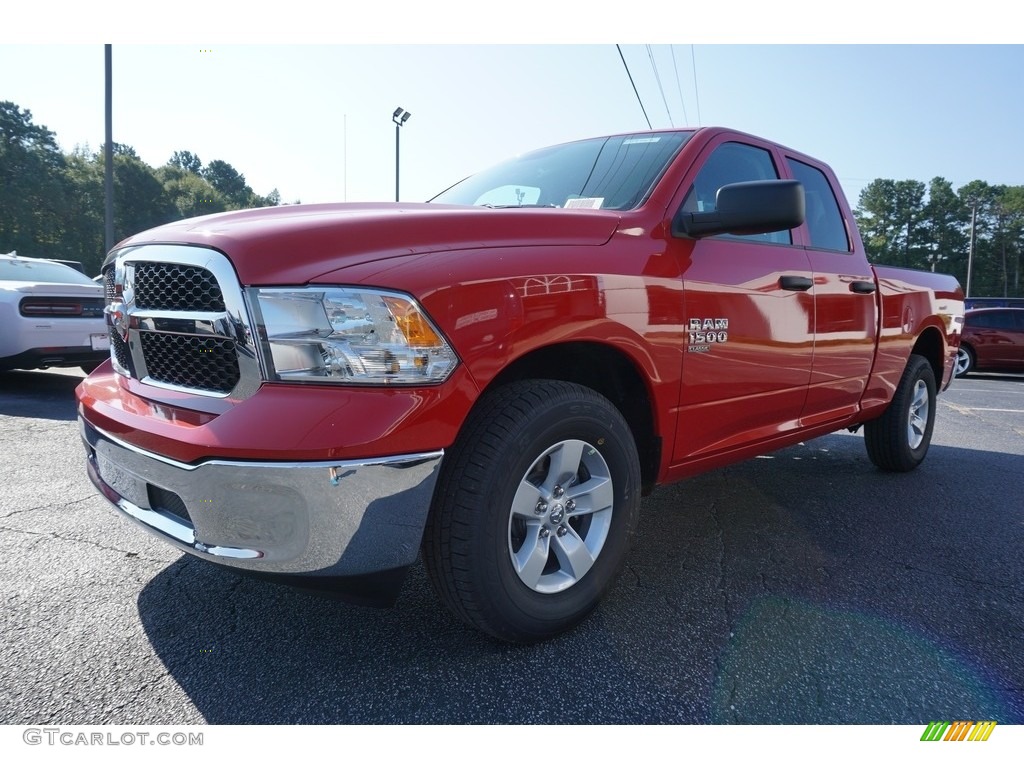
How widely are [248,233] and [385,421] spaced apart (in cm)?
64

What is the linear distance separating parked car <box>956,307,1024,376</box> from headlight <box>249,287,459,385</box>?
14237 mm

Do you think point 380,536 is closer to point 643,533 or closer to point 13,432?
point 643,533

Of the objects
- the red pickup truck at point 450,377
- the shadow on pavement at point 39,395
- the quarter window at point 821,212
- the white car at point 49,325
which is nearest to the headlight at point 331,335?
the red pickup truck at point 450,377

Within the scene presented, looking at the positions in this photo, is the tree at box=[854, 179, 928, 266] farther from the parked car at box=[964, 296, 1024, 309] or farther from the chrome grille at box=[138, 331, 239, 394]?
the chrome grille at box=[138, 331, 239, 394]

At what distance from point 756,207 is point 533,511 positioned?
1.27 meters

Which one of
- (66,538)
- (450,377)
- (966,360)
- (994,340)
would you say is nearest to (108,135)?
(66,538)

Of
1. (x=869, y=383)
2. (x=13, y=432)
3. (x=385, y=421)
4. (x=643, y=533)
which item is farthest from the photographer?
(x=13, y=432)

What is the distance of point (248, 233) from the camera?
1.75 m

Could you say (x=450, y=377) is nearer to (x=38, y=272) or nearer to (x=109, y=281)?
(x=109, y=281)

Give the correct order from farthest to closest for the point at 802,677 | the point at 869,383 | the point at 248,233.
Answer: the point at 869,383, the point at 802,677, the point at 248,233

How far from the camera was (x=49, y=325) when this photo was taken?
6.19 m

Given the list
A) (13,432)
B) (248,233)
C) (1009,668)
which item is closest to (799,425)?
(1009,668)

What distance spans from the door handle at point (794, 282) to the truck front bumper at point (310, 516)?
1.92 metres

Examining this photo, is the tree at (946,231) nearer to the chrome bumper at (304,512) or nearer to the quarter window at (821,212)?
the quarter window at (821,212)
